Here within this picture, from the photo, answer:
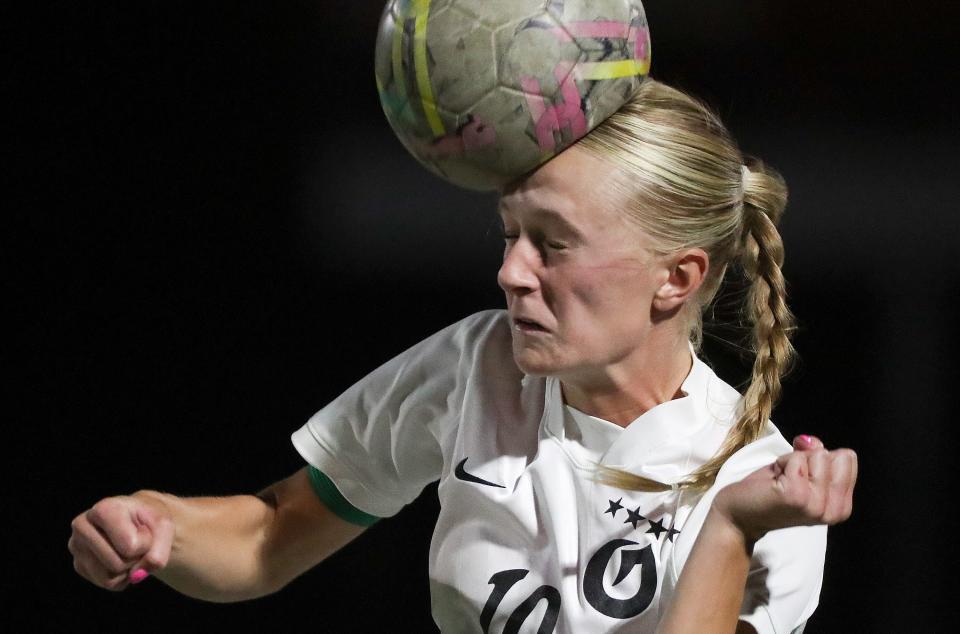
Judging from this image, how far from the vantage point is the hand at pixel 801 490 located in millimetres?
962

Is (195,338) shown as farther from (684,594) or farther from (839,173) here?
(684,594)

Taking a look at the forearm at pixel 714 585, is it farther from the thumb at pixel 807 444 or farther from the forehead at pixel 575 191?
the forehead at pixel 575 191

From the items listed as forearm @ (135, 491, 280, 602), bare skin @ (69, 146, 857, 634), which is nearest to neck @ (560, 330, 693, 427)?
bare skin @ (69, 146, 857, 634)

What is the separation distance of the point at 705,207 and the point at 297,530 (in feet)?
1.67

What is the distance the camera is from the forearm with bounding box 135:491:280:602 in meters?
1.27

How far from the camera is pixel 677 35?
2115 millimetres

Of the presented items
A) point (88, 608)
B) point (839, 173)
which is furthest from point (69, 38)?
point (839, 173)

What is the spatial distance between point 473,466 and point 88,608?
1.13m

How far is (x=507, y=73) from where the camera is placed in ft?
3.51

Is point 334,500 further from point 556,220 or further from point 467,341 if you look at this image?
point 556,220

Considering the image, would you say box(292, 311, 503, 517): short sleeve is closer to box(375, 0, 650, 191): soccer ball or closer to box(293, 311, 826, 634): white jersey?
box(293, 311, 826, 634): white jersey

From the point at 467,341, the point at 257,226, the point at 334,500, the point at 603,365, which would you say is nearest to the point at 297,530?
the point at 334,500

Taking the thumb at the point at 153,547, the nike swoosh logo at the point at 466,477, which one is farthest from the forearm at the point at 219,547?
the nike swoosh logo at the point at 466,477

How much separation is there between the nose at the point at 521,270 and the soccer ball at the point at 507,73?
0.06 meters
